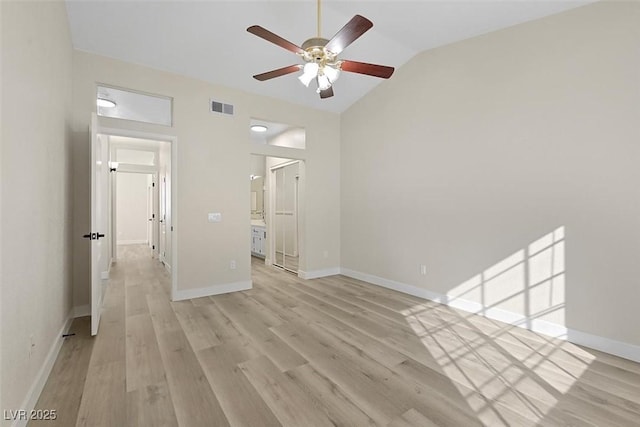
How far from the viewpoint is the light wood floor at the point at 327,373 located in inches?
69.0

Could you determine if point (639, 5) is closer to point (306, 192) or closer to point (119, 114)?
point (306, 192)

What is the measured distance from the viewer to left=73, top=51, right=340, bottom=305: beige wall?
3340mm

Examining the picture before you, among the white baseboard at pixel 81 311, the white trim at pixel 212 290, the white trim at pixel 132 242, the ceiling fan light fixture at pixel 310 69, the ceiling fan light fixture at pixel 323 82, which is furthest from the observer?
the white trim at pixel 132 242

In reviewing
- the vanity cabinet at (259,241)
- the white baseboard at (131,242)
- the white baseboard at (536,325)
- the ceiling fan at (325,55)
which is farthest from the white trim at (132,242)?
the ceiling fan at (325,55)

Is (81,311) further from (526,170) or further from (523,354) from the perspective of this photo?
(526,170)

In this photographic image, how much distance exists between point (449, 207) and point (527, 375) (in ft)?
6.93

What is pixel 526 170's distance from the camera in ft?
10.2

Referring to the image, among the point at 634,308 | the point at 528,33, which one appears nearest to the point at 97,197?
the point at 528,33

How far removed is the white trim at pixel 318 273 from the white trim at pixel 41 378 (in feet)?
10.7

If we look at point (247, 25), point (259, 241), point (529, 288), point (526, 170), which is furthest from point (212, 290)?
point (526, 170)

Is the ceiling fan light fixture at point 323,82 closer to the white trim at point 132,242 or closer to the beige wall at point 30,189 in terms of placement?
the beige wall at point 30,189

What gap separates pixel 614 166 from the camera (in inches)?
101

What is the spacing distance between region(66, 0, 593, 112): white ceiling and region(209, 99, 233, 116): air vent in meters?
0.32

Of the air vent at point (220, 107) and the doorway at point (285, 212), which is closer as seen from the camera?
the air vent at point (220, 107)
